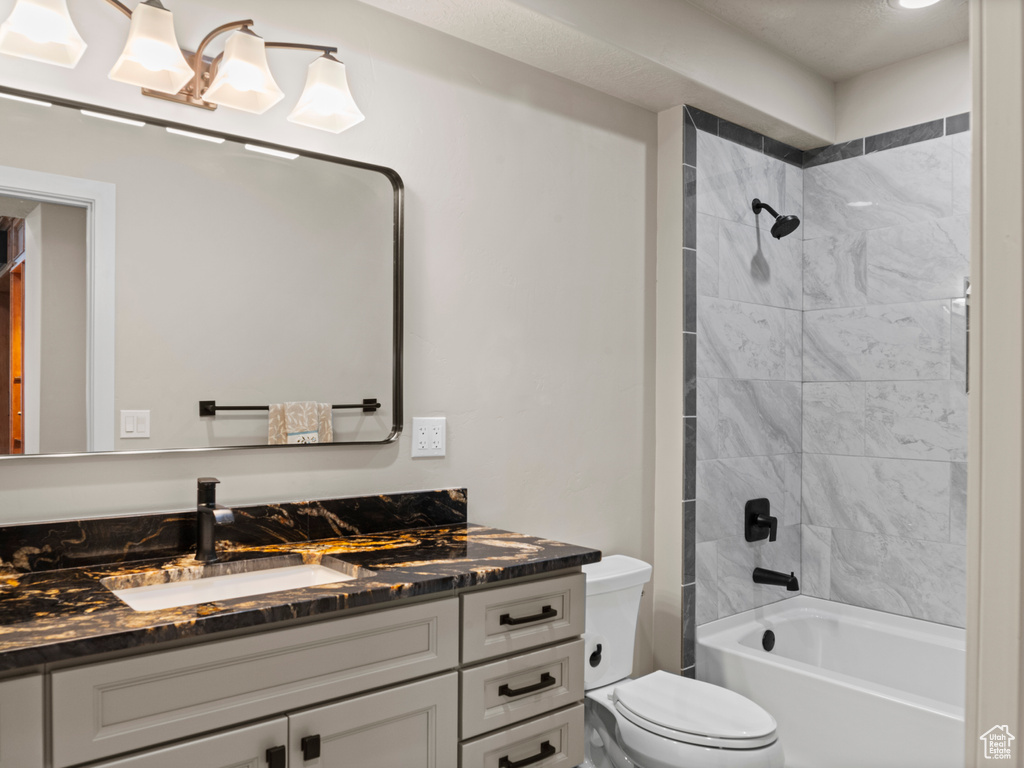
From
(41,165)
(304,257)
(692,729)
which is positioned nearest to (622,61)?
(304,257)

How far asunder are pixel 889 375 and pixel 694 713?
169 cm

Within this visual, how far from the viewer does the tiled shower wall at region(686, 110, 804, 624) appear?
2.83 meters

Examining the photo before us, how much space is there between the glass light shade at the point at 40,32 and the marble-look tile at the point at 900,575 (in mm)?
3119

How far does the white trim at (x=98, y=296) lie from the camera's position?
1.63 meters

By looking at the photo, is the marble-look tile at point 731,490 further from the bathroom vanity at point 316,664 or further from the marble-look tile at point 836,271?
the bathroom vanity at point 316,664

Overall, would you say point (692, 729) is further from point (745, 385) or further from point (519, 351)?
point (745, 385)

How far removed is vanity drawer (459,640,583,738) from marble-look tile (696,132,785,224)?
1781 mm

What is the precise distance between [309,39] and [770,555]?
2.54m

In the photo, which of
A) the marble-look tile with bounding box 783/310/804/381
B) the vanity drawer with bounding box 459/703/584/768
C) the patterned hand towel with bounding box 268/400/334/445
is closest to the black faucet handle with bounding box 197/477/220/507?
the patterned hand towel with bounding box 268/400/334/445

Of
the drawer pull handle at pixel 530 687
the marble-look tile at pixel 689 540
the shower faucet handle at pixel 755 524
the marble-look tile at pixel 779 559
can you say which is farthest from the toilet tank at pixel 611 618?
the marble-look tile at pixel 779 559

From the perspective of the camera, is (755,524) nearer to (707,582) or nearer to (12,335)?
(707,582)

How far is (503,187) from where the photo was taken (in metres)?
2.38

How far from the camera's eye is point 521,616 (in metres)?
1.64

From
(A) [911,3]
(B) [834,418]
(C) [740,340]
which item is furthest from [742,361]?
(A) [911,3]
